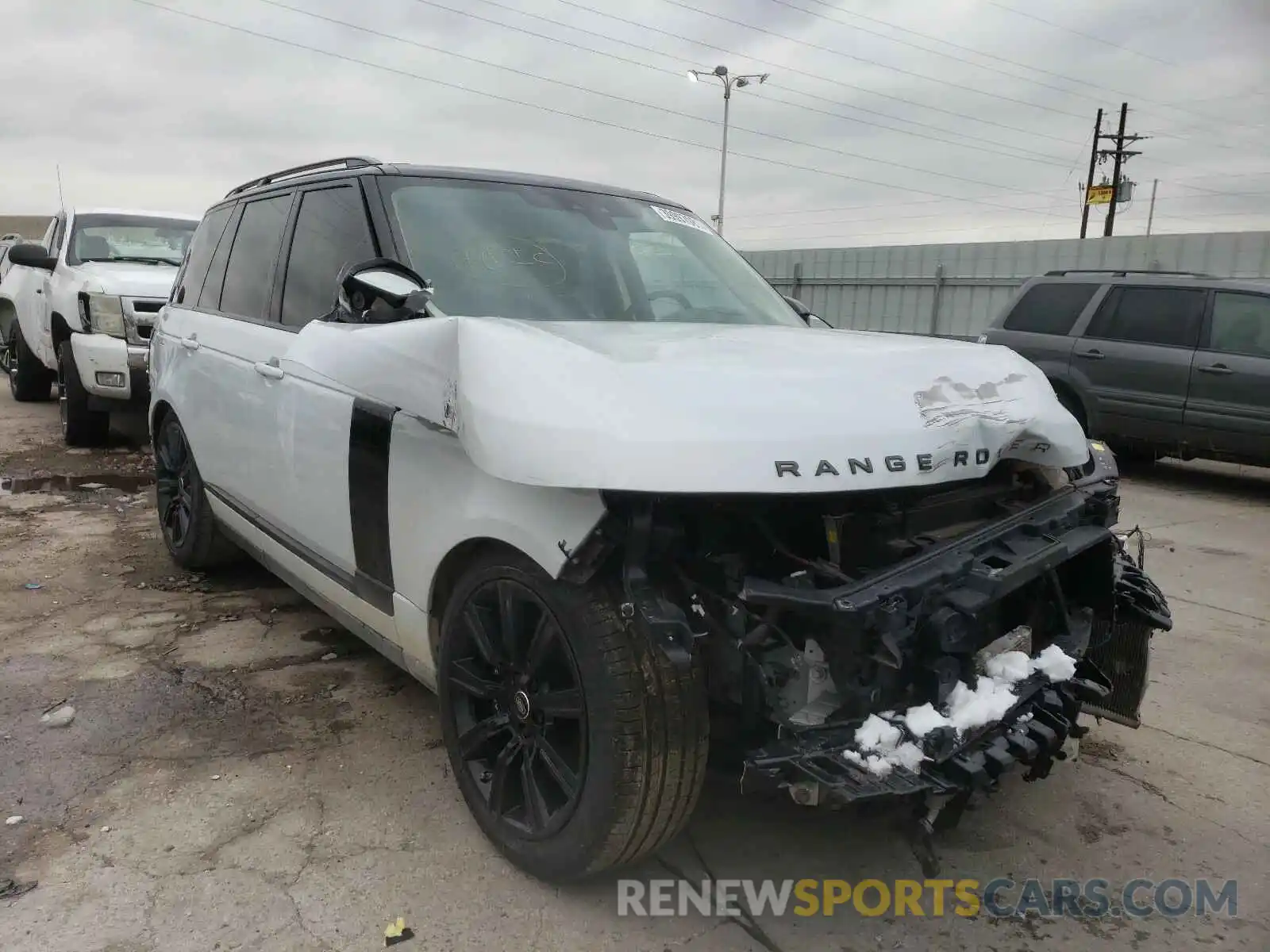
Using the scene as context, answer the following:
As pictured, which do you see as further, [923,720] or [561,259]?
[561,259]

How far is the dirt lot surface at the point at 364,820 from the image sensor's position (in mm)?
2320

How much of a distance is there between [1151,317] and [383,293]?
7.93 meters

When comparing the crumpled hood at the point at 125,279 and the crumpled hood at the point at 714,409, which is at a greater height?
the crumpled hood at the point at 125,279

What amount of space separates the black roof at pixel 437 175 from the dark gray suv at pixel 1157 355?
19.7 feet

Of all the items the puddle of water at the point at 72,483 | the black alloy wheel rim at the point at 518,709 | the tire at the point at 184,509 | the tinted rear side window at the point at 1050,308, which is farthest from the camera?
the tinted rear side window at the point at 1050,308

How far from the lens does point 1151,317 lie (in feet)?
27.7

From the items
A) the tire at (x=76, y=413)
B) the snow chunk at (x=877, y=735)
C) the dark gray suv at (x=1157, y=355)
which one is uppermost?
the dark gray suv at (x=1157, y=355)

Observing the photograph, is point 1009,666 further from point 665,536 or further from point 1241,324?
point 1241,324

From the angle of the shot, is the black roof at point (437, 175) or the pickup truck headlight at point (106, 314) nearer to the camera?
the black roof at point (437, 175)

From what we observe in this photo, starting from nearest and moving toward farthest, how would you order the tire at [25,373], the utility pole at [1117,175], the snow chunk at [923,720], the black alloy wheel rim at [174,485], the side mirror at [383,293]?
the snow chunk at [923,720], the side mirror at [383,293], the black alloy wheel rim at [174,485], the tire at [25,373], the utility pole at [1117,175]

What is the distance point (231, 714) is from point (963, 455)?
2675 millimetres

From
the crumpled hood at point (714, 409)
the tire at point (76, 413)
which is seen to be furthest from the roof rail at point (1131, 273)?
the tire at point (76, 413)

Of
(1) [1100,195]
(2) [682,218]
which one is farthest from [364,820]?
(1) [1100,195]

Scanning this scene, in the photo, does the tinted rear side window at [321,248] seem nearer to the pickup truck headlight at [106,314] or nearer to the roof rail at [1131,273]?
the pickup truck headlight at [106,314]
